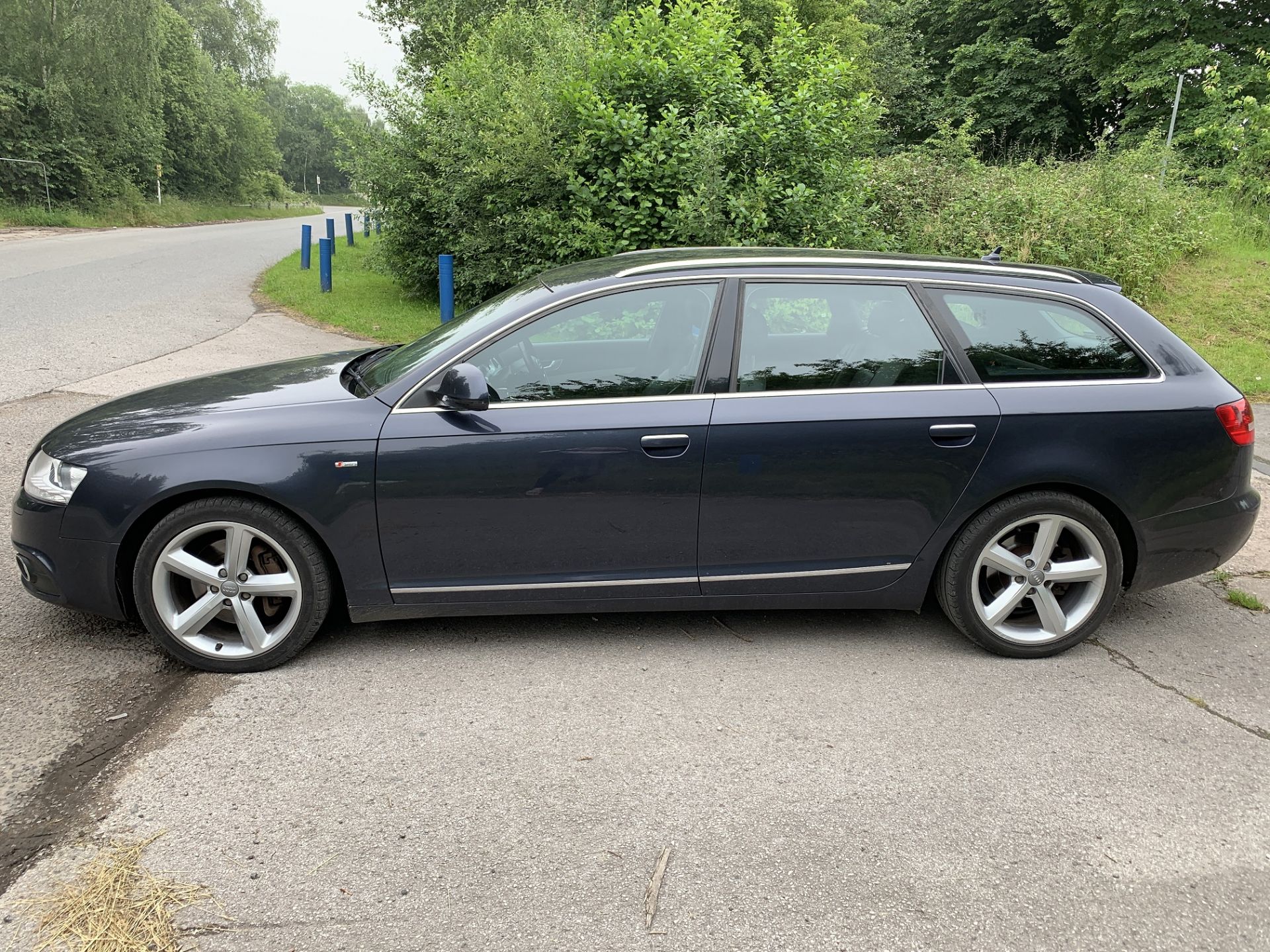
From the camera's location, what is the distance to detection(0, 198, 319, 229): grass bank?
1277 inches

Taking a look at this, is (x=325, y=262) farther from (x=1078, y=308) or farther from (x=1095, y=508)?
(x=1095, y=508)

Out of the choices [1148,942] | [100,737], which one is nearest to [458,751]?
[100,737]

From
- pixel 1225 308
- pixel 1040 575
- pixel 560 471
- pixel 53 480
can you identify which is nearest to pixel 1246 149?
pixel 1225 308

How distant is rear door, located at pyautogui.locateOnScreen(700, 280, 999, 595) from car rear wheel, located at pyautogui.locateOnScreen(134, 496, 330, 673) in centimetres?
158

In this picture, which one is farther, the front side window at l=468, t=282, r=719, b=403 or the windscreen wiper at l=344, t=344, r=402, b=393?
the windscreen wiper at l=344, t=344, r=402, b=393

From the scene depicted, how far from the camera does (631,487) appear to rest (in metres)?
3.63

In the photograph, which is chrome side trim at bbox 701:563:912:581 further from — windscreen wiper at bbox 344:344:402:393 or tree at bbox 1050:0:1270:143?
tree at bbox 1050:0:1270:143

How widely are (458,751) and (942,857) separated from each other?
155cm

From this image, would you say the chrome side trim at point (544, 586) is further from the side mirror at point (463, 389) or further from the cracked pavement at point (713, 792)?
the side mirror at point (463, 389)

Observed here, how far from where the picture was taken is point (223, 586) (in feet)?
11.7

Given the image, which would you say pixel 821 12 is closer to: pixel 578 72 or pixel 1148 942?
pixel 578 72

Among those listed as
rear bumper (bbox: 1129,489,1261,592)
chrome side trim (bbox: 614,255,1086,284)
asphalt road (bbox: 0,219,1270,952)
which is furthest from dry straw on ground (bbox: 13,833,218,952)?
rear bumper (bbox: 1129,489,1261,592)

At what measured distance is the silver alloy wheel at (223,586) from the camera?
3535 millimetres

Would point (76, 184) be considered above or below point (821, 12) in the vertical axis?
below
